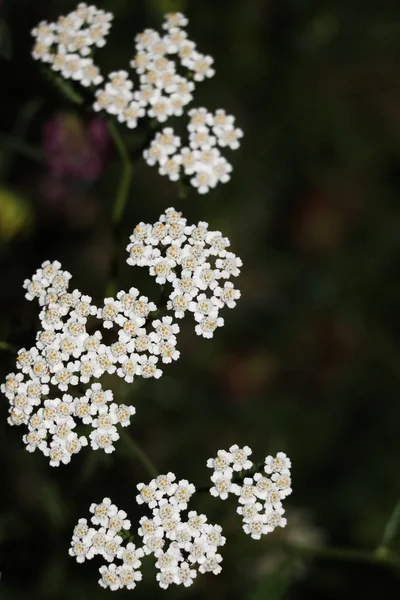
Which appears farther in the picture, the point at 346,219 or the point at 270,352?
the point at 346,219

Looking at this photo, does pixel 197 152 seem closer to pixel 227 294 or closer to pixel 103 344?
pixel 227 294

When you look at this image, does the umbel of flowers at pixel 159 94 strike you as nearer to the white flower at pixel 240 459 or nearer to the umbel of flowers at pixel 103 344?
the umbel of flowers at pixel 103 344

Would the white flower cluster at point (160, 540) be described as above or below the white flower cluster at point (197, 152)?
below

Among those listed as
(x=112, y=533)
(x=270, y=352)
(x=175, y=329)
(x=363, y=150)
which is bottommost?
(x=112, y=533)

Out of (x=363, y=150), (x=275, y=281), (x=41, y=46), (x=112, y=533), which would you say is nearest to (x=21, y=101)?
(x=41, y=46)

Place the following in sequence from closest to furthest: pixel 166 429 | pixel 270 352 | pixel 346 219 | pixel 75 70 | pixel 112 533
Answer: pixel 112 533 < pixel 75 70 < pixel 166 429 < pixel 270 352 < pixel 346 219

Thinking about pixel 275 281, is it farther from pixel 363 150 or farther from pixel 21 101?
pixel 21 101

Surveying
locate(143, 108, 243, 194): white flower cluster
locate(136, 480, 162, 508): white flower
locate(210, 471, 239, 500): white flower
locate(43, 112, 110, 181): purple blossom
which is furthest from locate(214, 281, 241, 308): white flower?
locate(43, 112, 110, 181): purple blossom

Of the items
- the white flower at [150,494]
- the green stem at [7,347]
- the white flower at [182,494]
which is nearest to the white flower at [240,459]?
the white flower at [182,494]
